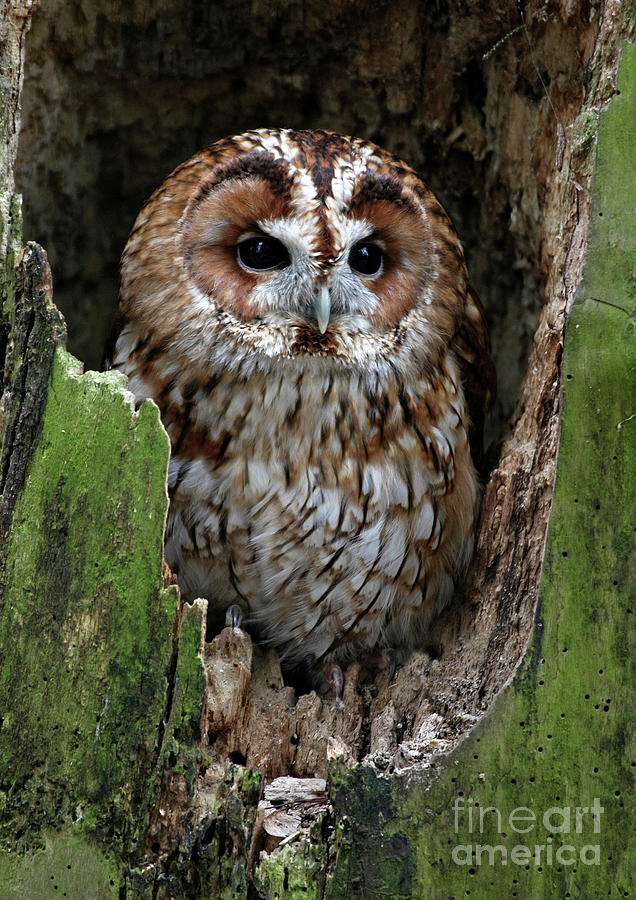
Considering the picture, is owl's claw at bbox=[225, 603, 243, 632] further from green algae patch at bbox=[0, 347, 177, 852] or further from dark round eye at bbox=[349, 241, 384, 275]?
dark round eye at bbox=[349, 241, 384, 275]

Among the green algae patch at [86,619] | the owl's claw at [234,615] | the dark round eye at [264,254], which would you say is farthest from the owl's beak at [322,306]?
the owl's claw at [234,615]

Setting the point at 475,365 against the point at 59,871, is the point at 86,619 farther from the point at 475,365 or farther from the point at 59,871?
the point at 475,365

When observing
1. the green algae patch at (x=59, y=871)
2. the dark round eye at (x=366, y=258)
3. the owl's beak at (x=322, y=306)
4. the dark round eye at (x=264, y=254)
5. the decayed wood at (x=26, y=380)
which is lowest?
the green algae patch at (x=59, y=871)

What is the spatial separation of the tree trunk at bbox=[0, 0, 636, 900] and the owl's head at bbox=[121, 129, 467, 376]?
360mm

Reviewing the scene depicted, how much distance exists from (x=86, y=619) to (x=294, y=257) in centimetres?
99

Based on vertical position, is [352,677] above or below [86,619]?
above

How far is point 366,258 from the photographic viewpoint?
257 centimetres

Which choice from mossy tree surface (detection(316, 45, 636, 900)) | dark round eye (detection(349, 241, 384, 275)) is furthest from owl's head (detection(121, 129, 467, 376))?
mossy tree surface (detection(316, 45, 636, 900))

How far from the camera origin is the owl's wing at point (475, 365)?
2842 mm

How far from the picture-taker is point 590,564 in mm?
2090

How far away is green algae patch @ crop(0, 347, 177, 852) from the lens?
80.8 inches

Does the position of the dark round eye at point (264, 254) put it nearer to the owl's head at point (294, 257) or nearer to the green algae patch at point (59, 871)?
the owl's head at point (294, 257)

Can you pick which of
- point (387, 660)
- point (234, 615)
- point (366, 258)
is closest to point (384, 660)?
point (387, 660)

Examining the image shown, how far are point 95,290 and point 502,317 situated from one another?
4.89 feet
